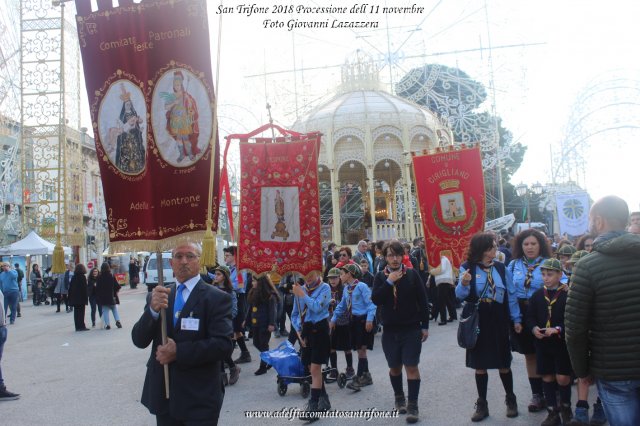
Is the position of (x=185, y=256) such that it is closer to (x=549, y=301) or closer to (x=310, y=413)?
(x=310, y=413)

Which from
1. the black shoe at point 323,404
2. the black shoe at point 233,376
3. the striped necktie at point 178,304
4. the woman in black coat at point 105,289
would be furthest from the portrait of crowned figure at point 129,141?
the woman in black coat at point 105,289

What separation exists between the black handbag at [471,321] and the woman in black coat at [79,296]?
1223cm

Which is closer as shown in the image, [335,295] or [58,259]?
[58,259]

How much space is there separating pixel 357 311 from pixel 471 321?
239 centimetres

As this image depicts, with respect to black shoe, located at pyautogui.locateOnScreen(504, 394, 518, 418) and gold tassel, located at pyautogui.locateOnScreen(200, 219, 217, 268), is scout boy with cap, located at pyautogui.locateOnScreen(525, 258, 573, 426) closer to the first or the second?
black shoe, located at pyautogui.locateOnScreen(504, 394, 518, 418)

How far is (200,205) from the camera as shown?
16.6 ft

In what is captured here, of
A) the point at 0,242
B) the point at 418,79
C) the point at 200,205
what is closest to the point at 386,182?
the point at 418,79

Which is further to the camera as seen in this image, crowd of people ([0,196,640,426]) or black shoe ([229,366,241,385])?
black shoe ([229,366,241,385])

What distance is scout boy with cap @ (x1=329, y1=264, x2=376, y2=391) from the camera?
814 cm

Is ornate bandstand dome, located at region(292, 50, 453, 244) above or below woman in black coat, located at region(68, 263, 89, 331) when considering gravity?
above

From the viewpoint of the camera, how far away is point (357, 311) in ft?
27.6

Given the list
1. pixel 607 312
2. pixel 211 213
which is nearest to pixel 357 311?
pixel 211 213

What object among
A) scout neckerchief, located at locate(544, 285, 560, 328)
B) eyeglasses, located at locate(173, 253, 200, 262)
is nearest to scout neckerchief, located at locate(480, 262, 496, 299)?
scout neckerchief, located at locate(544, 285, 560, 328)

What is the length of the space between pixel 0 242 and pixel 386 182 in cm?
1850
